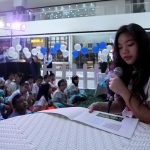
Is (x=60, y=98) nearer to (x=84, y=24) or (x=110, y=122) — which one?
(x=110, y=122)

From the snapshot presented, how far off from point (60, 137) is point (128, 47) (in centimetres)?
42

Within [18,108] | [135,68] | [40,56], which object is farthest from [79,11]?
[135,68]

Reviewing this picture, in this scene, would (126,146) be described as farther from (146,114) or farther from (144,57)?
(144,57)

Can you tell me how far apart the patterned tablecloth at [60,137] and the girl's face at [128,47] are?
24 cm

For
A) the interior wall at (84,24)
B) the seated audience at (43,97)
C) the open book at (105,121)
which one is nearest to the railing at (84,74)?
the seated audience at (43,97)

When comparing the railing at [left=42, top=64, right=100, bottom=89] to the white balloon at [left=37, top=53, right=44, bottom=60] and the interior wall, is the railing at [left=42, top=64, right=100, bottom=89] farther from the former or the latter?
the interior wall

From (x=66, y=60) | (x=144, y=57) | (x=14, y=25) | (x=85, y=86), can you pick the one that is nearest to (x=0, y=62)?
(x=85, y=86)

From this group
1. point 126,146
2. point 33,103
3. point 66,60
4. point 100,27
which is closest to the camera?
point 126,146

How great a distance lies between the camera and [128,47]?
94 centimetres

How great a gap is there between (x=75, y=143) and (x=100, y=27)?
10619 mm

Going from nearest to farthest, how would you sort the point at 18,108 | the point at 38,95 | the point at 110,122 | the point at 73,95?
1. the point at 110,122
2. the point at 18,108
3. the point at 38,95
4. the point at 73,95

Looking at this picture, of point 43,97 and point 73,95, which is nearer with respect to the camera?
point 43,97

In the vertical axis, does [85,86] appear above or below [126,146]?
below

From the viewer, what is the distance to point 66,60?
1432 cm
